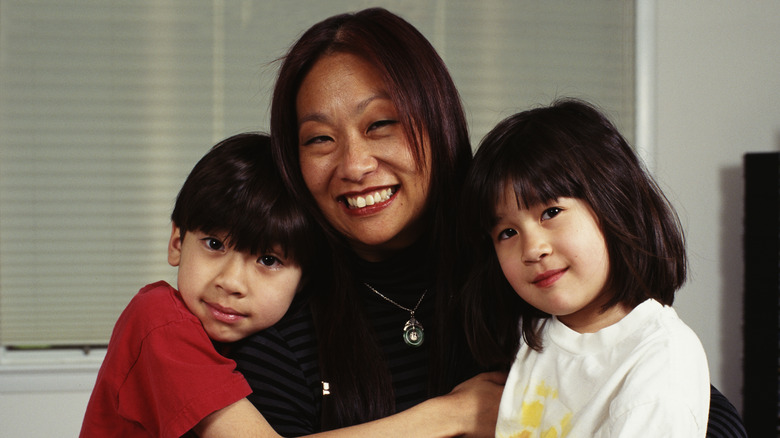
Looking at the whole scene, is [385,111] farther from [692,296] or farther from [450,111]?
[692,296]

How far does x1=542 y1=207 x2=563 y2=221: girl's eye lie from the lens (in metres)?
1.01

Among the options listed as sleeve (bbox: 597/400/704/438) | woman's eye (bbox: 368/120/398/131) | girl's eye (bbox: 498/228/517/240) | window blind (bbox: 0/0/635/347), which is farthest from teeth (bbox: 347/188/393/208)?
window blind (bbox: 0/0/635/347)

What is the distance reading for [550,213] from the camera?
3.33 feet

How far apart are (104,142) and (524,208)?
2.34 m

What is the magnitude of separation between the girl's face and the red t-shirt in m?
0.48

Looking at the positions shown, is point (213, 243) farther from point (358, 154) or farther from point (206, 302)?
point (358, 154)

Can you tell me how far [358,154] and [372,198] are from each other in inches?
3.3

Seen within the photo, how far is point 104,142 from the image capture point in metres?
→ 2.87

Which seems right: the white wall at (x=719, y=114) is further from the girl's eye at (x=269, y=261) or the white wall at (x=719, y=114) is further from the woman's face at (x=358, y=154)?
the girl's eye at (x=269, y=261)

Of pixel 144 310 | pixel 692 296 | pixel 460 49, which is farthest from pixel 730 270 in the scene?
pixel 144 310

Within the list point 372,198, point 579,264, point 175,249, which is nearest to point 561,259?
point 579,264

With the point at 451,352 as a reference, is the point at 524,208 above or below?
above

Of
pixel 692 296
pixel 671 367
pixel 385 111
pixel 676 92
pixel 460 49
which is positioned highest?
pixel 460 49

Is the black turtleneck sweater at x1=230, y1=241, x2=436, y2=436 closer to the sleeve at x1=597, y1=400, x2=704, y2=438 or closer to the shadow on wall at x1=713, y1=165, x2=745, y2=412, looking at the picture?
the sleeve at x1=597, y1=400, x2=704, y2=438
